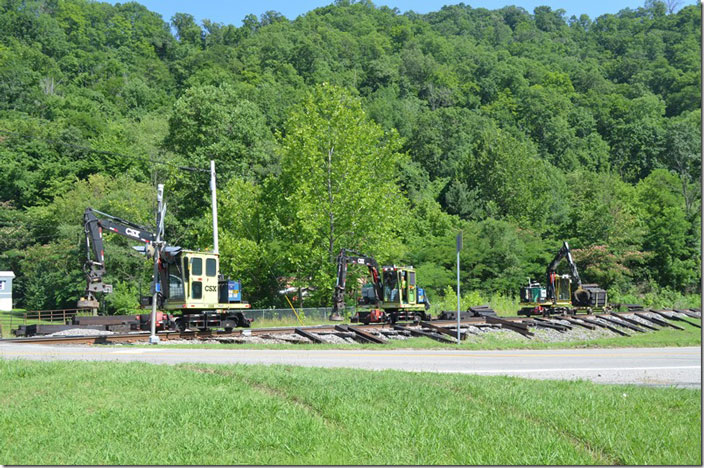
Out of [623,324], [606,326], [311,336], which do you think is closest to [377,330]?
[311,336]

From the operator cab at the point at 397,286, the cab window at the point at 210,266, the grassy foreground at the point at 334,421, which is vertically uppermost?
the cab window at the point at 210,266

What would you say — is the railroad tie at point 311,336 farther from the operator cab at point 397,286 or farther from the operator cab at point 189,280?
the operator cab at point 397,286

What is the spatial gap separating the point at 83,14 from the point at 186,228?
430 feet

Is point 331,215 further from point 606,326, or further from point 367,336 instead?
point 367,336

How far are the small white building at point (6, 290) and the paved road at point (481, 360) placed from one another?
181 feet

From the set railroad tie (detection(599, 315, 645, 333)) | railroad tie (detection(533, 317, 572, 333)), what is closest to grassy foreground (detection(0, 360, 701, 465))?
railroad tie (detection(533, 317, 572, 333))

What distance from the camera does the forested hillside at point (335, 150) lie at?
1860 inches

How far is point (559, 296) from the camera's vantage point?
152ft

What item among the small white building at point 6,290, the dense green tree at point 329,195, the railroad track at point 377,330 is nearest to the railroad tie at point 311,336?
the railroad track at point 377,330

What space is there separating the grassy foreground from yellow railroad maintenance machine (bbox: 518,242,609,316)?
3438 centimetres

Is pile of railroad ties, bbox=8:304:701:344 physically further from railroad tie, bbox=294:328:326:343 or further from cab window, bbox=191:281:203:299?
cab window, bbox=191:281:203:299

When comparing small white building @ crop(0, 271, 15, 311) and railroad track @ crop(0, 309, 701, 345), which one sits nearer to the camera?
railroad track @ crop(0, 309, 701, 345)

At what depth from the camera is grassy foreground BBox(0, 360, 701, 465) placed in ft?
23.9

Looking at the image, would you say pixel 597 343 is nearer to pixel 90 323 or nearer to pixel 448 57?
pixel 90 323
